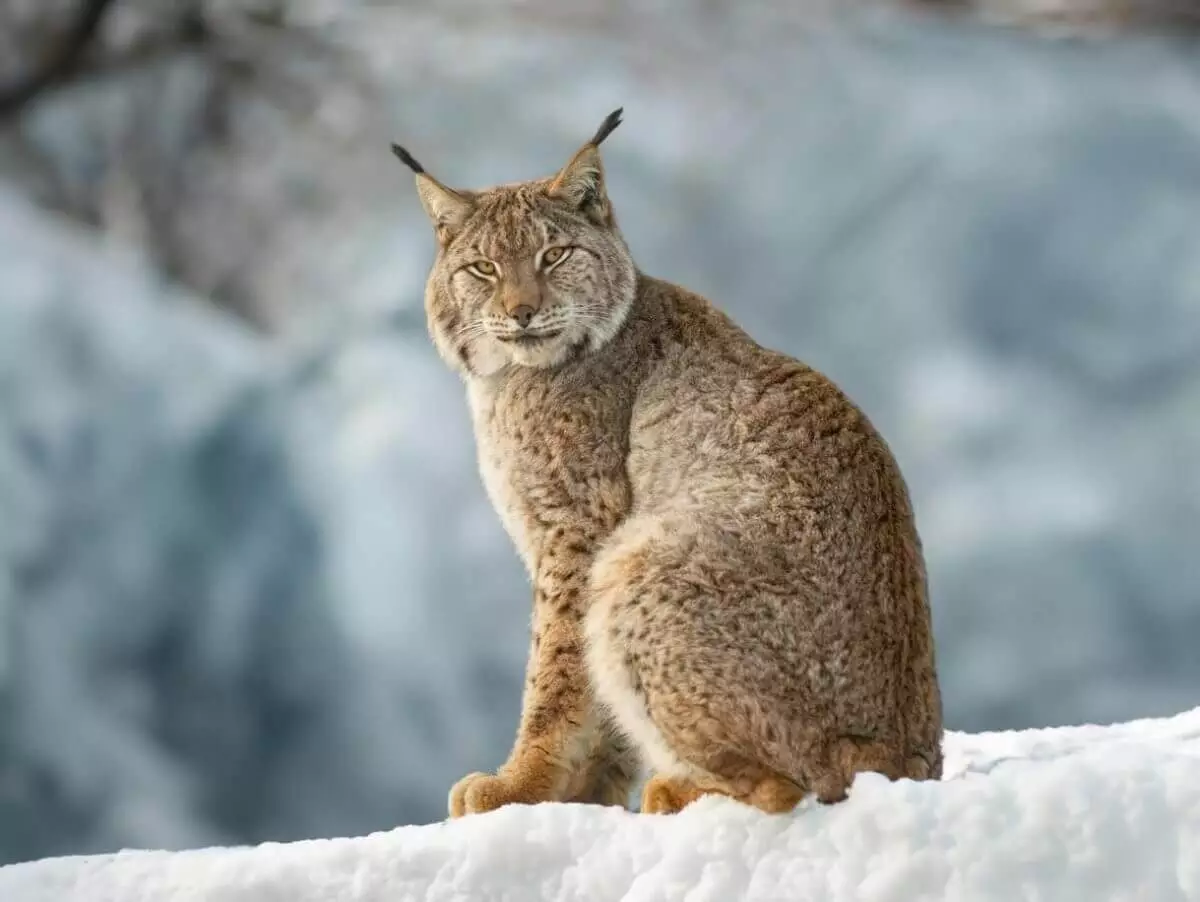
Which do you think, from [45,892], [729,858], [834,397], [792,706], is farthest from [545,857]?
[834,397]

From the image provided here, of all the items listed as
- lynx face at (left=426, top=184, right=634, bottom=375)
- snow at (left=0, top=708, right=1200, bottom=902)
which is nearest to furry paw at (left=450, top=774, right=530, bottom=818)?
snow at (left=0, top=708, right=1200, bottom=902)

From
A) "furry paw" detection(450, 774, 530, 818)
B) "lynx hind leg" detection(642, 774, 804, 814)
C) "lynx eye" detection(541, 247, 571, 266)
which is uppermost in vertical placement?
"lynx eye" detection(541, 247, 571, 266)

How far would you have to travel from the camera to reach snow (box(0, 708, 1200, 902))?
425cm

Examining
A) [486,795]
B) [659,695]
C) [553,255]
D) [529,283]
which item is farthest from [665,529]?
[553,255]

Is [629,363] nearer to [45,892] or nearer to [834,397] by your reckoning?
[834,397]

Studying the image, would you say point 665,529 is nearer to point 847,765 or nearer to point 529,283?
point 847,765

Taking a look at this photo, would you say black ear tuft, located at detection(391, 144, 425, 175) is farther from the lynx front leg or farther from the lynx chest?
the lynx front leg

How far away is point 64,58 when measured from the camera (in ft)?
36.0

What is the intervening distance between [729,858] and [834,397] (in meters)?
1.68

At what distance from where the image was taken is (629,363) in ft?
19.4

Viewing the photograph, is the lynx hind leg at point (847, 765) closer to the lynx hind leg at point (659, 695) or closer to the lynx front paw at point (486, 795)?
the lynx hind leg at point (659, 695)

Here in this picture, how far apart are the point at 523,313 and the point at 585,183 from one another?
0.62m

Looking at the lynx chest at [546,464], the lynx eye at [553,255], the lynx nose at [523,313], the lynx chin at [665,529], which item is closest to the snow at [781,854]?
the lynx chin at [665,529]

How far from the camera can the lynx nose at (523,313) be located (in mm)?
5785
